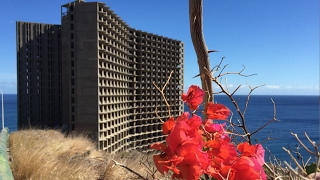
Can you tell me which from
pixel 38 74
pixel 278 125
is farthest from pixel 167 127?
pixel 38 74

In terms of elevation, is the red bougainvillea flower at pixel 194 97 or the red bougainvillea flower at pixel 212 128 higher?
the red bougainvillea flower at pixel 194 97

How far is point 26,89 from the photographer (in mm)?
8844

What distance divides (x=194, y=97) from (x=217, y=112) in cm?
4

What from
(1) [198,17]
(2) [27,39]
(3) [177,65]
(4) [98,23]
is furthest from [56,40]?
(1) [198,17]

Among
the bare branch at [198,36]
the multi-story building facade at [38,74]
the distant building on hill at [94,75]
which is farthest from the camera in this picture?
the multi-story building facade at [38,74]

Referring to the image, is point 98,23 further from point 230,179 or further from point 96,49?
point 230,179

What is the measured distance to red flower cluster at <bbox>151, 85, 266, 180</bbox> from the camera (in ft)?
0.93

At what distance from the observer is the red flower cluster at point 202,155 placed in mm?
284

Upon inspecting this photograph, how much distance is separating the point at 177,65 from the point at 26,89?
6436 mm

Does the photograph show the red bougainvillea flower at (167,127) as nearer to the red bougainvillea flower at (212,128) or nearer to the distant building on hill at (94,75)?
the red bougainvillea flower at (212,128)

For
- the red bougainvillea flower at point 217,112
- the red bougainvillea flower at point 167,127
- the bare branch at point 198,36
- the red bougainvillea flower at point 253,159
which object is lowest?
the red bougainvillea flower at point 253,159

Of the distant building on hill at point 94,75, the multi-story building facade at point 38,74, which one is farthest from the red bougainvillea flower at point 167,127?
the multi-story building facade at point 38,74

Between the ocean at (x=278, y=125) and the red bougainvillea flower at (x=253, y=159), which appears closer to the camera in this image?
the red bougainvillea flower at (x=253, y=159)

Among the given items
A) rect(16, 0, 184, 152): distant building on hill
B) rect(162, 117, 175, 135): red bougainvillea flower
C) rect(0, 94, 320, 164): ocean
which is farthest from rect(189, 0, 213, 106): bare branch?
rect(16, 0, 184, 152): distant building on hill
